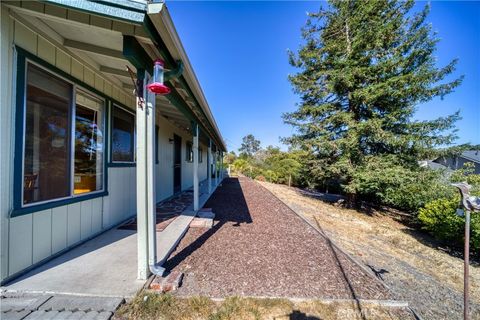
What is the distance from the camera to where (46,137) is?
2582 mm

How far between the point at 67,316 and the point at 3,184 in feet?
4.85

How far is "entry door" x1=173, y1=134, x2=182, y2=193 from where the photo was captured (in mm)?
8050

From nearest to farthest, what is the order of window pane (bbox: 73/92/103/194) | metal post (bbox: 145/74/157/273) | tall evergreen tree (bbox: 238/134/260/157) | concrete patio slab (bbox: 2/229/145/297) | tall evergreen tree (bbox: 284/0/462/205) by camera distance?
concrete patio slab (bbox: 2/229/145/297) < metal post (bbox: 145/74/157/273) < window pane (bbox: 73/92/103/194) < tall evergreen tree (bbox: 284/0/462/205) < tall evergreen tree (bbox: 238/134/260/157)

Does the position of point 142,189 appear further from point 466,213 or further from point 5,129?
point 466,213

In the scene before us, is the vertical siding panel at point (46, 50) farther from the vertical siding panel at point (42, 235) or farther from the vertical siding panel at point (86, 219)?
the vertical siding panel at point (86, 219)

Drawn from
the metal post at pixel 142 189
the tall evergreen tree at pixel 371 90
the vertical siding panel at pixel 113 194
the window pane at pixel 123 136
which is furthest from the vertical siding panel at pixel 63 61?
the tall evergreen tree at pixel 371 90

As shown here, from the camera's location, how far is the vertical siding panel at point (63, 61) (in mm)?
2660

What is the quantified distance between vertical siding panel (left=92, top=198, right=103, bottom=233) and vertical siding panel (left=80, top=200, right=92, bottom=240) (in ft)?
0.24

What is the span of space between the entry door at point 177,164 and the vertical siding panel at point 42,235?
18.0 feet

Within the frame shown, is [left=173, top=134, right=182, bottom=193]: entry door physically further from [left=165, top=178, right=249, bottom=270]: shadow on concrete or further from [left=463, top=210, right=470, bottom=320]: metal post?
[left=463, top=210, right=470, bottom=320]: metal post

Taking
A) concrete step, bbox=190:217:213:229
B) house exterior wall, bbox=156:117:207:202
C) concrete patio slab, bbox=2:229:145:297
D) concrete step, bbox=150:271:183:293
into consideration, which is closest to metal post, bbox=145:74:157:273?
concrete step, bbox=150:271:183:293

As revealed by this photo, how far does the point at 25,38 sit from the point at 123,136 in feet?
7.62

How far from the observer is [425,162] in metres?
7.66

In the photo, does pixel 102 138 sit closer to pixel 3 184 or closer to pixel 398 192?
pixel 3 184
